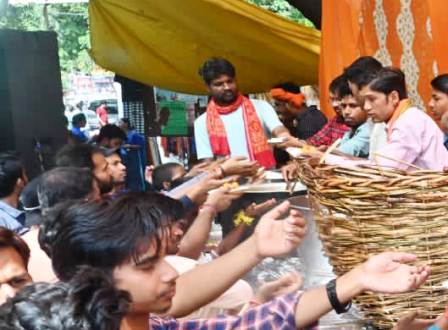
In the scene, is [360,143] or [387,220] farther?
[360,143]

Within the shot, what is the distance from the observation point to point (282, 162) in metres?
5.10

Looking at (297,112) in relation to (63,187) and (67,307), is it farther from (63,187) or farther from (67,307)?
(67,307)

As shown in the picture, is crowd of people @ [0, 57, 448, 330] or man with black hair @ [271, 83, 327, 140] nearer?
crowd of people @ [0, 57, 448, 330]

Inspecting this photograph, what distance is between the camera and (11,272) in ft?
5.85

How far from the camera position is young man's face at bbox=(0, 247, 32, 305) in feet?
5.78

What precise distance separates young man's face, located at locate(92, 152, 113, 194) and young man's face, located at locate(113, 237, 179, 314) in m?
1.78

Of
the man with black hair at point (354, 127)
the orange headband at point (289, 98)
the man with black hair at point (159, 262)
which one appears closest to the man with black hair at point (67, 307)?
the man with black hair at point (159, 262)

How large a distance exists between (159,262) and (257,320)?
0.24m

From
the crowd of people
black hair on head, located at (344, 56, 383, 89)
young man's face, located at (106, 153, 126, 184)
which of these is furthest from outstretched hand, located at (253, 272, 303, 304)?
young man's face, located at (106, 153, 126, 184)

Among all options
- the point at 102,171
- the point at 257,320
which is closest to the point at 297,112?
the point at 102,171

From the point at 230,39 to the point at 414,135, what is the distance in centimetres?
416

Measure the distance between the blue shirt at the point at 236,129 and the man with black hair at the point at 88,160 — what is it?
3.30 ft

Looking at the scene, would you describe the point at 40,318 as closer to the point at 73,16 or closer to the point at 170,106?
the point at 170,106

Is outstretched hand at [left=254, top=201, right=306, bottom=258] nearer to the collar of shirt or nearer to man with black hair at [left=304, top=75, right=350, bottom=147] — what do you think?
the collar of shirt
